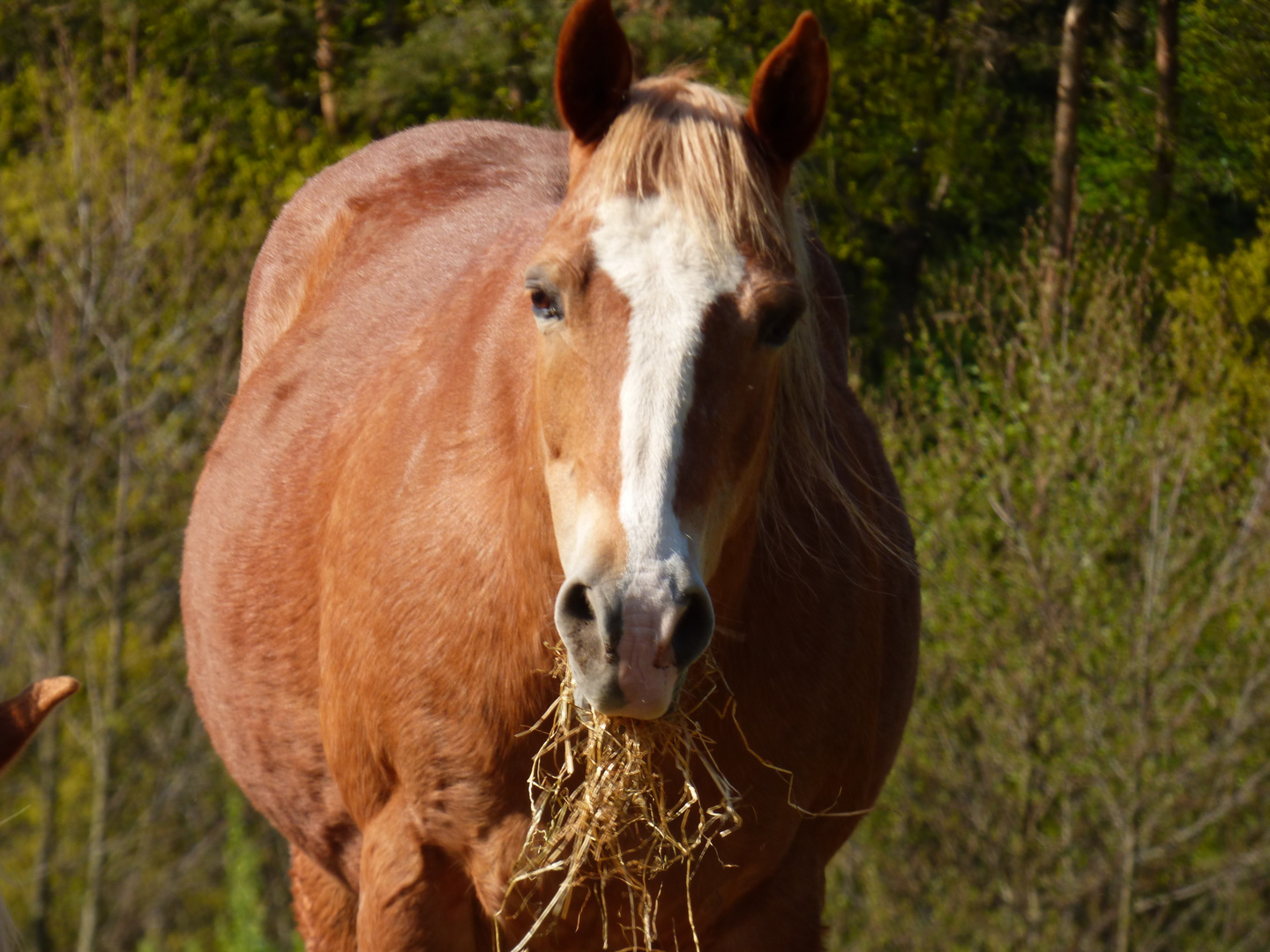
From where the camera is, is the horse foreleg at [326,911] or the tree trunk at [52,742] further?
the tree trunk at [52,742]

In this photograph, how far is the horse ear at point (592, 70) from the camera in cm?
243

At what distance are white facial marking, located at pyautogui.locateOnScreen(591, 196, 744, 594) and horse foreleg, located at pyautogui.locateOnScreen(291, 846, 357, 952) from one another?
2054 mm

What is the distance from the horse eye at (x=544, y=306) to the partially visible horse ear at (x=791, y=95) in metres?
0.46

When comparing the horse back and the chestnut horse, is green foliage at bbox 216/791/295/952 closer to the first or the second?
the horse back

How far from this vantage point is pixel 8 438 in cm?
1564

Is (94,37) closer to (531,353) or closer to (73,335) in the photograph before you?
(73,335)

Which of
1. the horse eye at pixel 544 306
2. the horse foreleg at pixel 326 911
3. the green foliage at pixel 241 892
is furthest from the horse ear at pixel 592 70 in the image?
the green foliage at pixel 241 892

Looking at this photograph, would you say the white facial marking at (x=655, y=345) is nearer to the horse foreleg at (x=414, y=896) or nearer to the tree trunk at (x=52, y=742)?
the horse foreleg at (x=414, y=896)

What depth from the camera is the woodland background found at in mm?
12008

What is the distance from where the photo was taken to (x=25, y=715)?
1961mm

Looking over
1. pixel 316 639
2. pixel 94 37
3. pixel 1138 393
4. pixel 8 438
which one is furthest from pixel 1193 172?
pixel 94 37

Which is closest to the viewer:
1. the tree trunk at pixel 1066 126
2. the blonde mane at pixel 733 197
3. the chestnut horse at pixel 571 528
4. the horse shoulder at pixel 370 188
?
the chestnut horse at pixel 571 528

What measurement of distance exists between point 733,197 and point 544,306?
1.12 ft

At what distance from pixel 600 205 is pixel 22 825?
16539 mm
